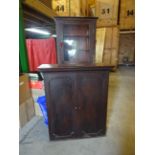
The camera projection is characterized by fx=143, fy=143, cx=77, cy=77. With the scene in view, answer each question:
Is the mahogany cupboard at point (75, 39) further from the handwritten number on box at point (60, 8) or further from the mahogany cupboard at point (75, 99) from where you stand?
the handwritten number on box at point (60, 8)

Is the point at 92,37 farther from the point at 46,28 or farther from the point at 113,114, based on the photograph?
the point at 46,28

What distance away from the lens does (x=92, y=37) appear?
2602 millimetres

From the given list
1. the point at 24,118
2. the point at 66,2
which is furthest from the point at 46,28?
the point at 24,118

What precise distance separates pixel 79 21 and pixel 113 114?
6.10ft

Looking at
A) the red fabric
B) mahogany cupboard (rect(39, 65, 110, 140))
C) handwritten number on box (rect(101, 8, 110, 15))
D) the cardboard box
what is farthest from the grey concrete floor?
handwritten number on box (rect(101, 8, 110, 15))

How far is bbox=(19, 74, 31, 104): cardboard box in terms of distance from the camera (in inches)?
89.1

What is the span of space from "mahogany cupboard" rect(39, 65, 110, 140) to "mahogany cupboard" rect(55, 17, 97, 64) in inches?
33.7

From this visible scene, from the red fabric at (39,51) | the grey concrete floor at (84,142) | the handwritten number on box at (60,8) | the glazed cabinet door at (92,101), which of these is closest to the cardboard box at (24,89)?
the grey concrete floor at (84,142)

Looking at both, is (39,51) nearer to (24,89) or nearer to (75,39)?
(75,39)

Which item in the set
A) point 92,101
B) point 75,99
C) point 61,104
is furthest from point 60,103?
point 92,101

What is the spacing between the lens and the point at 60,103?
1.84 m

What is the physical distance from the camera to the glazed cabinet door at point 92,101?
1811 millimetres

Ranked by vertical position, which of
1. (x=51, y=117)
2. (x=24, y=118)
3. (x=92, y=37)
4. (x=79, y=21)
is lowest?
(x=24, y=118)
